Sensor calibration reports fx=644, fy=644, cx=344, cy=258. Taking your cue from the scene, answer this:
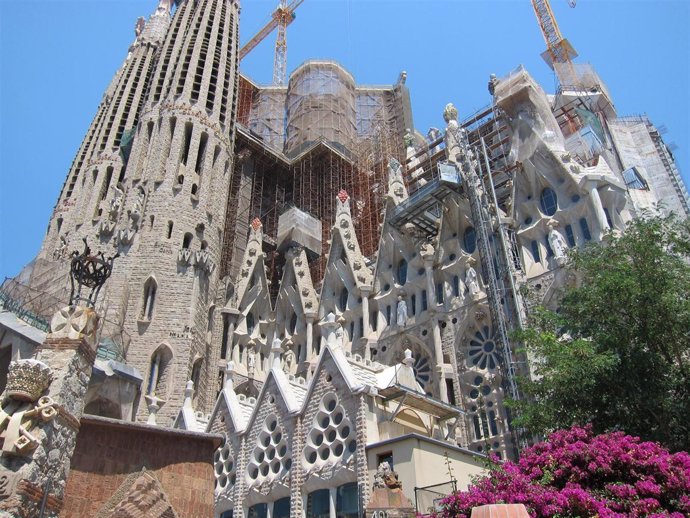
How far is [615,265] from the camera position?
48.9 ft

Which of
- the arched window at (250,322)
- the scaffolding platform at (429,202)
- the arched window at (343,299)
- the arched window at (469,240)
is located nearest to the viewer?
the arched window at (469,240)

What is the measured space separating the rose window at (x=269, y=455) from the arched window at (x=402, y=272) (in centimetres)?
1104

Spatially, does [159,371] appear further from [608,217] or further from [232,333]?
[608,217]

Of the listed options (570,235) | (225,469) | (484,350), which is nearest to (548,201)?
(570,235)

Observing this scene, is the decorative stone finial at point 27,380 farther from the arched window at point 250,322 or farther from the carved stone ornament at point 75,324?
the arched window at point 250,322

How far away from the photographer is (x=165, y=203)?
2858cm

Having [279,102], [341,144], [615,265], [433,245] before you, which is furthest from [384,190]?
[615,265]

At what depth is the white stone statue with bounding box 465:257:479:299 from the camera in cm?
2434

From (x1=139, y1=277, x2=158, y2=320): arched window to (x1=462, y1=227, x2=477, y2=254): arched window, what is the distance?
41.9 ft

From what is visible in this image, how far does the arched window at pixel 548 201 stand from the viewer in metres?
24.3

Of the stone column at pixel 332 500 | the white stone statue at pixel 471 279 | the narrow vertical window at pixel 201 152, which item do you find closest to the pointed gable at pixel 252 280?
the narrow vertical window at pixel 201 152

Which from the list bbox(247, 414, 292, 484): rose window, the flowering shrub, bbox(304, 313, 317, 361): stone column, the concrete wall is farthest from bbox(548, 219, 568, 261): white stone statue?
bbox(304, 313, 317, 361): stone column

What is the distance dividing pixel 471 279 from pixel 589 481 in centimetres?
1417

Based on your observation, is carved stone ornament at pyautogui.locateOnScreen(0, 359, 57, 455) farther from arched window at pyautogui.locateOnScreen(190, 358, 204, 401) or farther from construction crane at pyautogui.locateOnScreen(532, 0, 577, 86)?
construction crane at pyautogui.locateOnScreen(532, 0, 577, 86)
